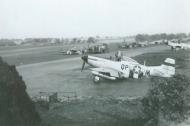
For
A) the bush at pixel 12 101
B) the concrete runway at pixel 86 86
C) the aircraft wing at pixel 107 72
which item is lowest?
the concrete runway at pixel 86 86

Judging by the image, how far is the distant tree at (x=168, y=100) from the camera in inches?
484

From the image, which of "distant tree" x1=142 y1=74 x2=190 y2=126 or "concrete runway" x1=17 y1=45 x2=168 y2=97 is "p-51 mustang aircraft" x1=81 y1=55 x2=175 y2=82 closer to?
"concrete runway" x1=17 y1=45 x2=168 y2=97

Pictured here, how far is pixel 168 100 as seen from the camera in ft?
40.4

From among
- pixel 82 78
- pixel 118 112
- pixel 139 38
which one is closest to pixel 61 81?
pixel 82 78

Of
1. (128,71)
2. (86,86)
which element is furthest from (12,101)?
(128,71)

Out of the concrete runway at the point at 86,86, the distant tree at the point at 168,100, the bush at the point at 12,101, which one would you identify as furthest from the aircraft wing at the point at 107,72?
the bush at the point at 12,101

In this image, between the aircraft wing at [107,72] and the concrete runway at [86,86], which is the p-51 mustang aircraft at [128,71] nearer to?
the aircraft wing at [107,72]

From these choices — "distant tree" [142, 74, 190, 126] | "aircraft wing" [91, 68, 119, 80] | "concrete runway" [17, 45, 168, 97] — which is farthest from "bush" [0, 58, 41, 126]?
"aircraft wing" [91, 68, 119, 80]

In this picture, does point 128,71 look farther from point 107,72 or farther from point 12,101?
point 12,101

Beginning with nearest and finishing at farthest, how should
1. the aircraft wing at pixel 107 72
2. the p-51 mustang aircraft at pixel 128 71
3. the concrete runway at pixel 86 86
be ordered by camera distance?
the concrete runway at pixel 86 86, the p-51 mustang aircraft at pixel 128 71, the aircraft wing at pixel 107 72

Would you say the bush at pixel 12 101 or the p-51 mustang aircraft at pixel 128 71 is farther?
the p-51 mustang aircraft at pixel 128 71

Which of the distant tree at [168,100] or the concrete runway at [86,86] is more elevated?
the distant tree at [168,100]

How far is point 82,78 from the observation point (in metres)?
26.6

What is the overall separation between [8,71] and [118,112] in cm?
640
